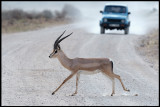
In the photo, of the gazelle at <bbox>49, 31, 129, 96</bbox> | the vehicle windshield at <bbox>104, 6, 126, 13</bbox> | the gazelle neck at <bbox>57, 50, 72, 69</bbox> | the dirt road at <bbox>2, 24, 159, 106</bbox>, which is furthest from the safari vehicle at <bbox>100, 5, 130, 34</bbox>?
the gazelle neck at <bbox>57, 50, 72, 69</bbox>

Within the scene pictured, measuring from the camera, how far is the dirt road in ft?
40.8

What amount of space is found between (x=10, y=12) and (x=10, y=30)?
19.6 m

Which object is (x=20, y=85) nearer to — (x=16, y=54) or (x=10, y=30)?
(x=16, y=54)

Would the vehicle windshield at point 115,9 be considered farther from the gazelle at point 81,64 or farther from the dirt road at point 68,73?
the gazelle at point 81,64

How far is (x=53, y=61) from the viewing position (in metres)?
21.4

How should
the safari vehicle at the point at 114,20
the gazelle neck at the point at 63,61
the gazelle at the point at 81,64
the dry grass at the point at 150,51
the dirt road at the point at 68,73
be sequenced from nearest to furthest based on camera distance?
the gazelle at the point at 81,64, the gazelle neck at the point at 63,61, the dirt road at the point at 68,73, the dry grass at the point at 150,51, the safari vehicle at the point at 114,20

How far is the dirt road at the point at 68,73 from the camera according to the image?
12.4 meters

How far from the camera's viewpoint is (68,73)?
1778cm

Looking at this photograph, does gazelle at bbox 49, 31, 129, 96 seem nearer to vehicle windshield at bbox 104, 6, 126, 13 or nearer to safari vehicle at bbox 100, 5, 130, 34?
safari vehicle at bbox 100, 5, 130, 34

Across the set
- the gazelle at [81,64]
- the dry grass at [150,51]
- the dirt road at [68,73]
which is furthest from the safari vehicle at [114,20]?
the gazelle at [81,64]

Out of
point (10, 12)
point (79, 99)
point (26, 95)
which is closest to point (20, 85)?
point (26, 95)

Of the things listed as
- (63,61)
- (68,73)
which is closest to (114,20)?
(68,73)

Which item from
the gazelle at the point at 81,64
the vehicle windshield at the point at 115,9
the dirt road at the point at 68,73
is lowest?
the vehicle windshield at the point at 115,9

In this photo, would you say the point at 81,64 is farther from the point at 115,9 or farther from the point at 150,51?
the point at 115,9
